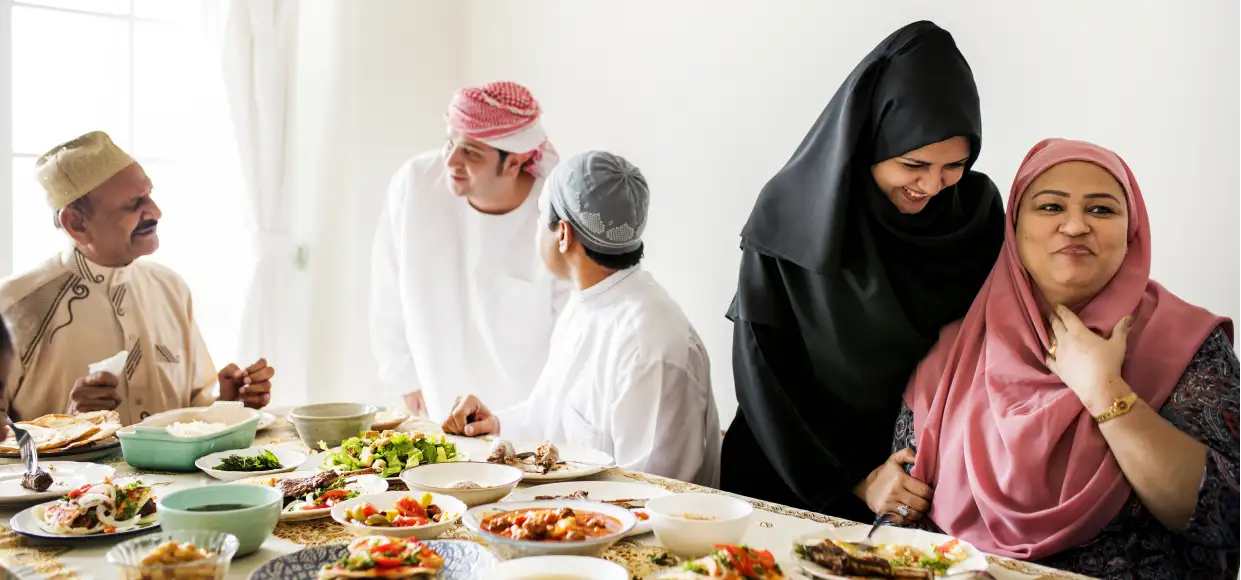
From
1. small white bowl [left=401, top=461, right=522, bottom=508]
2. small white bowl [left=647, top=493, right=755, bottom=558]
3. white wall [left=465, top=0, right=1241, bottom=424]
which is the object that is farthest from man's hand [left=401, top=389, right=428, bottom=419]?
small white bowl [left=647, top=493, right=755, bottom=558]

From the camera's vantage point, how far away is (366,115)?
4422 mm

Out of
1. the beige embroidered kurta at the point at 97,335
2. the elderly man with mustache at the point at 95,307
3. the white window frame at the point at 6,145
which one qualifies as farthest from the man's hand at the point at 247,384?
the white window frame at the point at 6,145

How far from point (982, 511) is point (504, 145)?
76.4 inches

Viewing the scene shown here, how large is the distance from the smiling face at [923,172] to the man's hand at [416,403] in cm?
210

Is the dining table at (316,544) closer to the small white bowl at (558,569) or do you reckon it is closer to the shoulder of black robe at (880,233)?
the small white bowl at (558,569)

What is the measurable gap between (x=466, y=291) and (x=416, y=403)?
1.70 ft

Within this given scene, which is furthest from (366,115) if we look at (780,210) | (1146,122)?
(1146,122)

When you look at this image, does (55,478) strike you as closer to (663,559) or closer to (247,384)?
(247,384)

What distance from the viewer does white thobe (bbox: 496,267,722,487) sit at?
2.36 meters

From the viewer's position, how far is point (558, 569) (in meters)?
1.30

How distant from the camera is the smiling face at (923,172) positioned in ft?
6.92

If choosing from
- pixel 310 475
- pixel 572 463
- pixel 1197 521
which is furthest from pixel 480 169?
pixel 1197 521

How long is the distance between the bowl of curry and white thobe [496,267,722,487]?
780 millimetres

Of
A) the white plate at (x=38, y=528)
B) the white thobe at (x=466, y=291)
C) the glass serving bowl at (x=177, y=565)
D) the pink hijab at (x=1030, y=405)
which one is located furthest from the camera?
the white thobe at (x=466, y=291)
